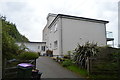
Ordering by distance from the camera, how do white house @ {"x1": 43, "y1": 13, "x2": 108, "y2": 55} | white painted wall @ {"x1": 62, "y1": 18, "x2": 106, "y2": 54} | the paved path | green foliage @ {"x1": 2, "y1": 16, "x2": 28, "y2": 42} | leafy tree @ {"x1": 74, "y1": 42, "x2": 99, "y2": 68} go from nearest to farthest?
1. green foliage @ {"x1": 2, "y1": 16, "x2": 28, "y2": 42}
2. the paved path
3. leafy tree @ {"x1": 74, "y1": 42, "x2": 99, "y2": 68}
4. white house @ {"x1": 43, "y1": 13, "x2": 108, "y2": 55}
5. white painted wall @ {"x1": 62, "y1": 18, "x2": 106, "y2": 54}

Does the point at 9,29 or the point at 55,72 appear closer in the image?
the point at 9,29

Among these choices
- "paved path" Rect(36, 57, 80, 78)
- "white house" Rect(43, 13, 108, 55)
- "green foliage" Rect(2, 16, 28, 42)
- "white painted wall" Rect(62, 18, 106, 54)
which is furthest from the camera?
"white painted wall" Rect(62, 18, 106, 54)

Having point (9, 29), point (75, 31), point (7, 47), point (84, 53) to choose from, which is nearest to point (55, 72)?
point (84, 53)

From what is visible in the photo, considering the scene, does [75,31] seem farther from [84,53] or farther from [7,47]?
[7,47]

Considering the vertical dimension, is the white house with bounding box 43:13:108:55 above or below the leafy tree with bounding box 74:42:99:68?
above

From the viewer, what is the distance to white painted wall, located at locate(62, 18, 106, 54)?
17.4 metres

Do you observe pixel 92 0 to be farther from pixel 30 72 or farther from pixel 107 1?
pixel 30 72

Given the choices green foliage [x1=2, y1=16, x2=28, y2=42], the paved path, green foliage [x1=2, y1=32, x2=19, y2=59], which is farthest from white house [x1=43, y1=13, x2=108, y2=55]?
green foliage [x1=2, y1=32, x2=19, y2=59]

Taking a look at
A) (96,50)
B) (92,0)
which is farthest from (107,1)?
(96,50)

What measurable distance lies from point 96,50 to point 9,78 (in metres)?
6.32

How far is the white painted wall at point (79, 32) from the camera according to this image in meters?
17.4

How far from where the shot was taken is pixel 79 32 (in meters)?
18.3

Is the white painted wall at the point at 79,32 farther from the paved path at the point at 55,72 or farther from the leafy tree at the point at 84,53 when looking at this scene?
the leafy tree at the point at 84,53

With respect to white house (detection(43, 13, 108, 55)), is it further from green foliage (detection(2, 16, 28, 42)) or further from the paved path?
green foliage (detection(2, 16, 28, 42))
